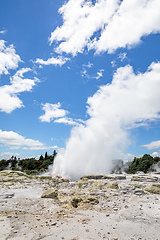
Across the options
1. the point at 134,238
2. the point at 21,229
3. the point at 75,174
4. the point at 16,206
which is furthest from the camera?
the point at 75,174

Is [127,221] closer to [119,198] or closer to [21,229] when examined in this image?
[119,198]

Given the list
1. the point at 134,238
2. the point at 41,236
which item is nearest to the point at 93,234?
the point at 134,238

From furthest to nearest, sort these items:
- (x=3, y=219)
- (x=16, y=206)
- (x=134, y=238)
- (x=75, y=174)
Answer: (x=75, y=174) → (x=16, y=206) → (x=3, y=219) → (x=134, y=238)

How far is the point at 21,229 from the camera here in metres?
6.86

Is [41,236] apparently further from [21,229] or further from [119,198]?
[119,198]

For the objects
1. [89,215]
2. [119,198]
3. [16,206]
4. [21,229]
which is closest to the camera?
[21,229]

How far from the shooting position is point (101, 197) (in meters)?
12.3

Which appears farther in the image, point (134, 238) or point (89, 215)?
point (89, 215)

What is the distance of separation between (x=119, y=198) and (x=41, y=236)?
7.74 m

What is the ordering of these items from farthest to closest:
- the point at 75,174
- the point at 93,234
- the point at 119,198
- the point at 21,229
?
the point at 75,174 < the point at 119,198 < the point at 21,229 < the point at 93,234

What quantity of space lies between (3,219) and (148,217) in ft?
28.5

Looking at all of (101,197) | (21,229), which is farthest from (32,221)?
(101,197)

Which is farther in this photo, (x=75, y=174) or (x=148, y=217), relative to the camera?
(x=75, y=174)

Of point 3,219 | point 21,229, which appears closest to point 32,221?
point 21,229
